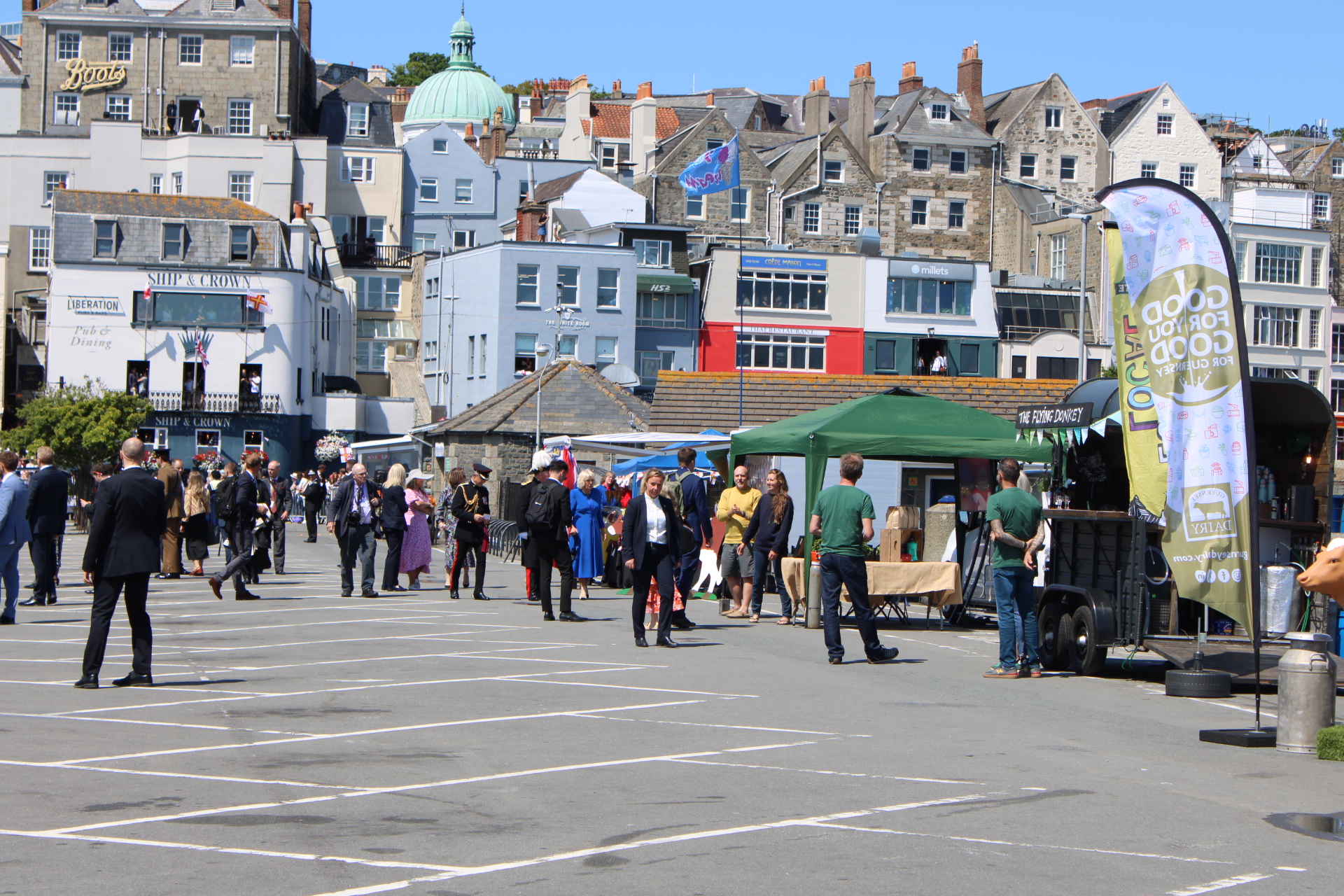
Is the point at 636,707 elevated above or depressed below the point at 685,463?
below

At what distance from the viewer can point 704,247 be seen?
74.1 meters

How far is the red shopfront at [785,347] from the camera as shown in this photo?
68.5 m

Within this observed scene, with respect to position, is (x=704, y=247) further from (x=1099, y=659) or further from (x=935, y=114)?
(x=1099, y=659)

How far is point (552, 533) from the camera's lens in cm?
1838

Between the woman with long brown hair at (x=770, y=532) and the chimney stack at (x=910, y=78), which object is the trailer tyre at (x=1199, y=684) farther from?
the chimney stack at (x=910, y=78)

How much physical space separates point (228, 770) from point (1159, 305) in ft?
24.3

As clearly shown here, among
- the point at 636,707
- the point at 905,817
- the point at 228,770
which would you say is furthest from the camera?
the point at 636,707

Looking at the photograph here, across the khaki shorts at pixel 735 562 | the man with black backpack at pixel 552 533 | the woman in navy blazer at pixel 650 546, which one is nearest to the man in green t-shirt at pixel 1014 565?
the woman in navy blazer at pixel 650 546

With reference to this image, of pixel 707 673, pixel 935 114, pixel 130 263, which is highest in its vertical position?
pixel 935 114

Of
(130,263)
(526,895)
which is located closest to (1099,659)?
(526,895)

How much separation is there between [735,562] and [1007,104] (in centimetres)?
7006

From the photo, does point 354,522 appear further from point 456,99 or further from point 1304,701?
point 456,99

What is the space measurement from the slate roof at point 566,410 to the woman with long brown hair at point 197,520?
21706 mm

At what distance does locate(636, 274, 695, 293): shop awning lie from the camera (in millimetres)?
68250
